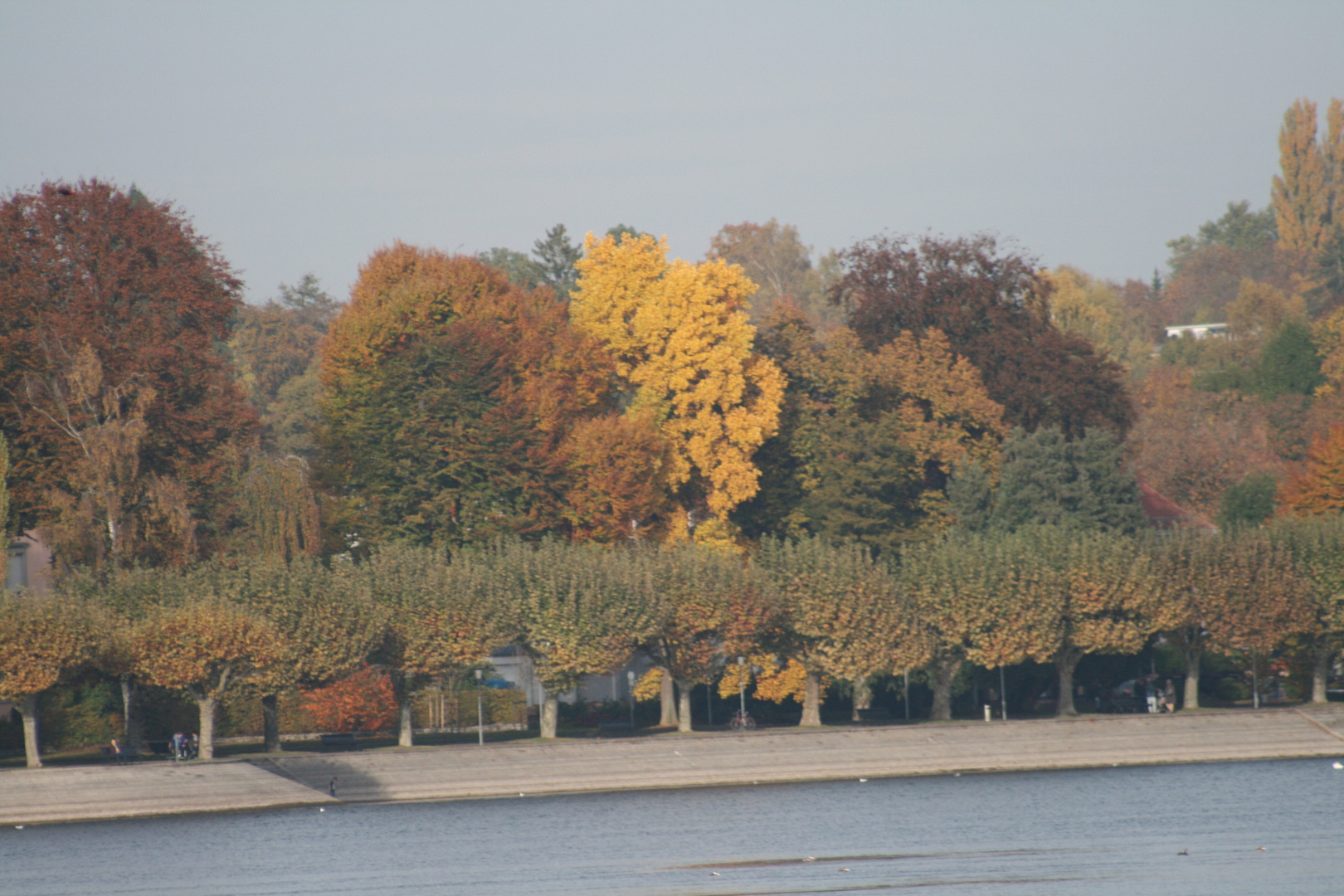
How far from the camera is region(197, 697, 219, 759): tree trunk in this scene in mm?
63812

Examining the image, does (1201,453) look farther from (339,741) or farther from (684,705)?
(339,741)

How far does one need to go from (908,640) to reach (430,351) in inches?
1041

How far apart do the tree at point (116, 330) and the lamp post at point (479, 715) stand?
45.5 feet

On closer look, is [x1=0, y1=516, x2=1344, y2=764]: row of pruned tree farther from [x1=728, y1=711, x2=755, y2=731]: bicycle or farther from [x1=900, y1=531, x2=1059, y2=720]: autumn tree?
[x1=728, y1=711, x2=755, y2=731]: bicycle

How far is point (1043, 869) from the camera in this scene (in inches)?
1818

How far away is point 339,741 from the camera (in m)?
68.9

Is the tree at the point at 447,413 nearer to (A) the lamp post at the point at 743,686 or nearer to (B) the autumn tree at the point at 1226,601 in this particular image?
(A) the lamp post at the point at 743,686

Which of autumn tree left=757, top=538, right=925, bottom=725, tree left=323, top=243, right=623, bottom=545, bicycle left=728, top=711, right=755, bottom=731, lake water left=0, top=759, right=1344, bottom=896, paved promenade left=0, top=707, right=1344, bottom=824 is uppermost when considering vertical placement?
tree left=323, top=243, right=623, bottom=545

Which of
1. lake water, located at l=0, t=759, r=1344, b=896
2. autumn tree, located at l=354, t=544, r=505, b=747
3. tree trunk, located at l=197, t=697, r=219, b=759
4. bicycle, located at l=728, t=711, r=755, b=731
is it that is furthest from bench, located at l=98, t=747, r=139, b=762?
bicycle, located at l=728, t=711, r=755, b=731

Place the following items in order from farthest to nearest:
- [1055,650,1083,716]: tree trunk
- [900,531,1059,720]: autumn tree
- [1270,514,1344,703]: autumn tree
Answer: [1270,514,1344,703]: autumn tree → [1055,650,1083,716]: tree trunk → [900,531,1059,720]: autumn tree

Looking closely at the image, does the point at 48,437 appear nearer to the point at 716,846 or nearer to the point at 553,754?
the point at 553,754

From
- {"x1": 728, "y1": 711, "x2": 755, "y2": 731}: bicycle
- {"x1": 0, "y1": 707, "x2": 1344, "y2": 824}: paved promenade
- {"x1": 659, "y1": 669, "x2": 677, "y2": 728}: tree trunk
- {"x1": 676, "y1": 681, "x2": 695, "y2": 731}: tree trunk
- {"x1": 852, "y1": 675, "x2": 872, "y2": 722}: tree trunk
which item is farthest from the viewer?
{"x1": 659, "y1": 669, "x2": 677, "y2": 728}: tree trunk

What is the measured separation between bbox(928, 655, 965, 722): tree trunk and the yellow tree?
15.6 meters

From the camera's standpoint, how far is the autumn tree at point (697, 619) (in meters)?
70.1
